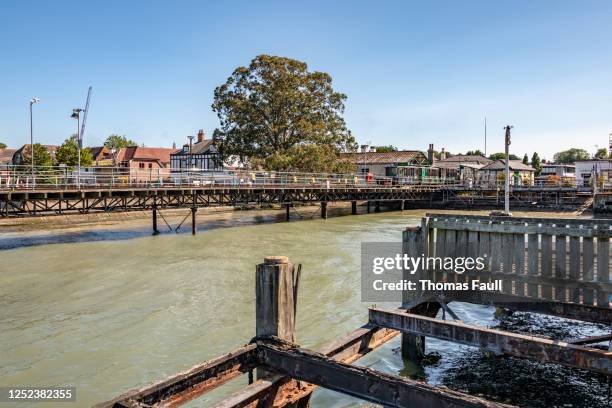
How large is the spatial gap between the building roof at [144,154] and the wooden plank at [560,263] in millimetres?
81554

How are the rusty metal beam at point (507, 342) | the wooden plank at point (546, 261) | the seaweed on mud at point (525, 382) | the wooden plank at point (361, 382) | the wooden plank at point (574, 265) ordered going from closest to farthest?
the wooden plank at point (361, 382) < the rusty metal beam at point (507, 342) < the seaweed on mud at point (525, 382) < the wooden plank at point (574, 265) < the wooden plank at point (546, 261)

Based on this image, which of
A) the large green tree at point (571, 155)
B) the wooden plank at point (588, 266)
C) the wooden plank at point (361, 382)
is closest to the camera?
the wooden plank at point (361, 382)

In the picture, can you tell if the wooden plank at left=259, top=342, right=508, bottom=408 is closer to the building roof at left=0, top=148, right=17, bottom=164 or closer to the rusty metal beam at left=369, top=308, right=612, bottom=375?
the rusty metal beam at left=369, top=308, right=612, bottom=375

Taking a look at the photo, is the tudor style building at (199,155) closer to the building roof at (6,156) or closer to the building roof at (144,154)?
the building roof at (144,154)

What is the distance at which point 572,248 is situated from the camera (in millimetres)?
7227

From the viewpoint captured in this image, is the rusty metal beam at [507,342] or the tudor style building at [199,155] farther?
the tudor style building at [199,155]

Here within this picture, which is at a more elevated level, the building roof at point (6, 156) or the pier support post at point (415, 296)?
the building roof at point (6, 156)

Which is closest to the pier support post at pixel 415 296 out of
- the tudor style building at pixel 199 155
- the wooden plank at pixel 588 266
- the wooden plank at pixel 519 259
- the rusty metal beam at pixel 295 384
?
the rusty metal beam at pixel 295 384

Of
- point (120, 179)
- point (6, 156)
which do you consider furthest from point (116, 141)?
point (120, 179)

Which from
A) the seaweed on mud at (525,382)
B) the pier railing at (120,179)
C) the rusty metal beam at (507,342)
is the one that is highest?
the pier railing at (120,179)

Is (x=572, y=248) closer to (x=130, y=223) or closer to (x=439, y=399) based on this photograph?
(x=439, y=399)

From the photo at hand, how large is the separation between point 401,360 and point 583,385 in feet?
9.31

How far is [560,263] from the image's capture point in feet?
24.1

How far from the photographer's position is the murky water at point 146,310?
8617 millimetres
